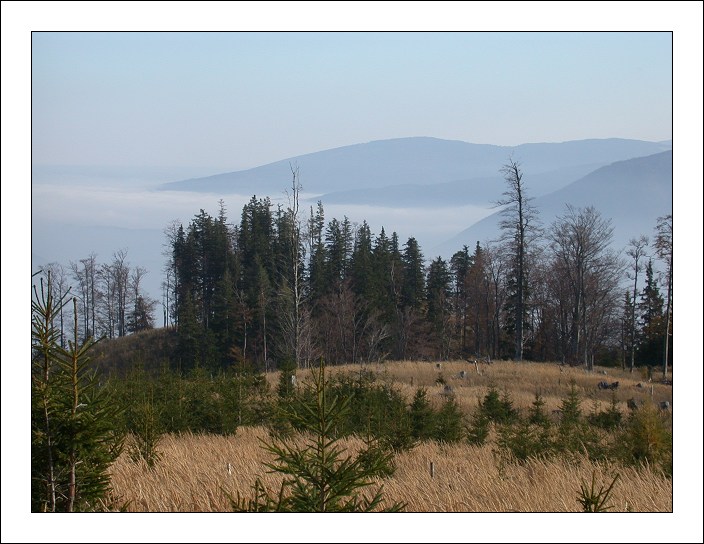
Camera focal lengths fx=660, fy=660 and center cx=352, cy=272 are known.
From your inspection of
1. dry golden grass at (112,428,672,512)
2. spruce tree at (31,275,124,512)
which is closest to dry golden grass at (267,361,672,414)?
dry golden grass at (112,428,672,512)

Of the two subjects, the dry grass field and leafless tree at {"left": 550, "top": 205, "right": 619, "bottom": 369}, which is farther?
leafless tree at {"left": 550, "top": 205, "right": 619, "bottom": 369}

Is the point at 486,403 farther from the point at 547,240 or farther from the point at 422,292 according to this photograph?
the point at 422,292

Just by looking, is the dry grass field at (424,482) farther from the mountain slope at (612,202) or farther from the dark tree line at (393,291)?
the dark tree line at (393,291)

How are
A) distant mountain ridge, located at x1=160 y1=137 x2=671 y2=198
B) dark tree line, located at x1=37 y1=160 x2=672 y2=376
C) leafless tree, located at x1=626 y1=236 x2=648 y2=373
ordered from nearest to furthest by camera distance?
distant mountain ridge, located at x1=160 y1=137 x2=671 y2=198
leafless tree, located at x1=626 y1=236 x2=648 y2=373
dark tree line, located at x1=37 y1=160 x2=672 y2=376

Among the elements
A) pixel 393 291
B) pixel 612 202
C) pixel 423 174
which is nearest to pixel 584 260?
pixel 612 202

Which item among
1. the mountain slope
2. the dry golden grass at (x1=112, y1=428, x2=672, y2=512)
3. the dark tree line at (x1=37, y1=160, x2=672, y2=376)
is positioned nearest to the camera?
the dry golden grass at (x1=112, y1=428, x2=672, y2=512)

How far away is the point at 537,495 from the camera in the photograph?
523 centimetres

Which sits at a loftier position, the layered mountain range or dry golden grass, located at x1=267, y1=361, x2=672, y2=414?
the layered mountain range

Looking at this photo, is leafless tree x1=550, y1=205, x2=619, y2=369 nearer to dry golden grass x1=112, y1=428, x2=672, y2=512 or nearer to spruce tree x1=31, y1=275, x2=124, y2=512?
dry golden grass x1=112, y1=428, x2=672, y2=512

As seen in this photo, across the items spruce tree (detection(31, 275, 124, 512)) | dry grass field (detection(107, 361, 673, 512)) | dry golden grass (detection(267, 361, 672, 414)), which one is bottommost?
dry golden grass (detection(267, 361, 672, 414))

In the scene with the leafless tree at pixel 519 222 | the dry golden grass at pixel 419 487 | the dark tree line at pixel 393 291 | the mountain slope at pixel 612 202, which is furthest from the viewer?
the dark tree line at pixel 393 291

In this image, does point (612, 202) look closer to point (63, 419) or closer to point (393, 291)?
point (393, 291)

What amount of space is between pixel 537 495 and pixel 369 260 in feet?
110

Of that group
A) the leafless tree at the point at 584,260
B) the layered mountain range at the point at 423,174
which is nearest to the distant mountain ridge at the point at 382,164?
the layered mountain range at the point at 423,174
